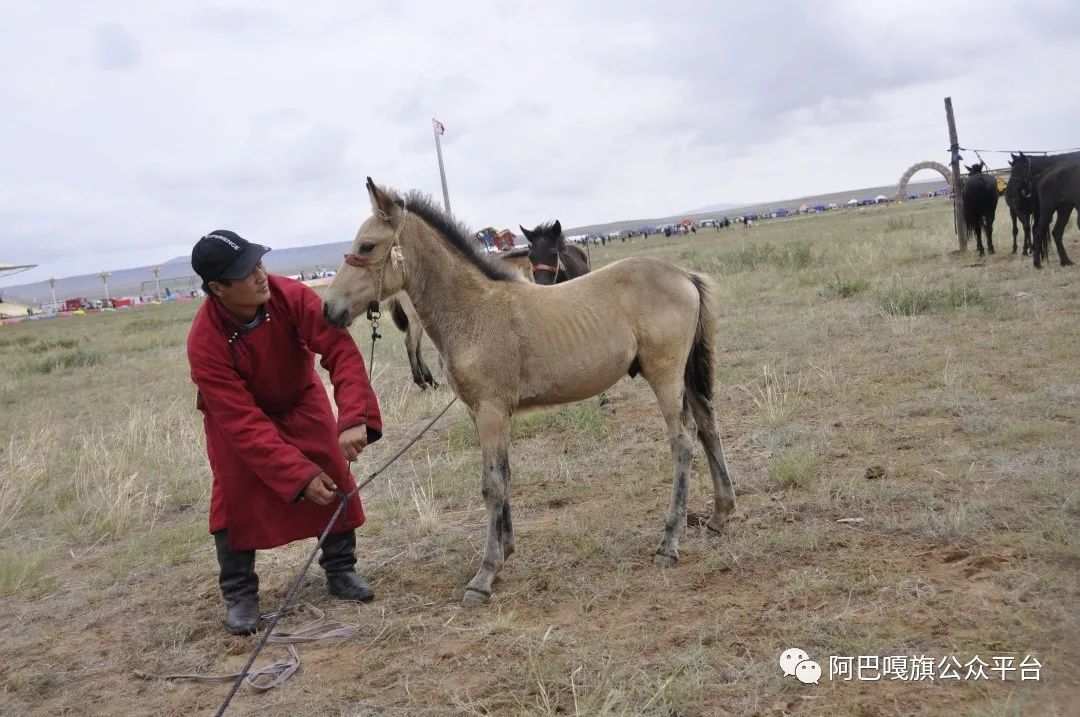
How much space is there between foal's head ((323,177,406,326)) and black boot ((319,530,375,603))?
4.39 ft

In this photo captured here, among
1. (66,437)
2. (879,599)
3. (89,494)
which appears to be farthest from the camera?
Result: (66,437)

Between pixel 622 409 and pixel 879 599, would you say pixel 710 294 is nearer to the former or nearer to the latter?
pixel 879 599

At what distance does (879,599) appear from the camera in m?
3.53

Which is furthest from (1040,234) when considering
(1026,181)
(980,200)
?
(980,200)

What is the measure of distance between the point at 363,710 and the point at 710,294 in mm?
3141

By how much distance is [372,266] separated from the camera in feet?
14.4

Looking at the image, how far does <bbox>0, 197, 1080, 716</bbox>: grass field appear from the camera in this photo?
10.4ft

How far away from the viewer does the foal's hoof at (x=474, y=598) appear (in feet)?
13.9

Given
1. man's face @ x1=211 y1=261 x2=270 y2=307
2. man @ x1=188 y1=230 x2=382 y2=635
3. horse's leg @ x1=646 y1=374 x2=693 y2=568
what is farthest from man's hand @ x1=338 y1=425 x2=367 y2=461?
horse's leg @ x1=646 y1=374 x2=693 y2=568

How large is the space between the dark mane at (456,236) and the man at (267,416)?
85 cm

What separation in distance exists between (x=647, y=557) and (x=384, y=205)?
2550 mm

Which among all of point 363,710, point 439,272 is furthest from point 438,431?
point 363,710

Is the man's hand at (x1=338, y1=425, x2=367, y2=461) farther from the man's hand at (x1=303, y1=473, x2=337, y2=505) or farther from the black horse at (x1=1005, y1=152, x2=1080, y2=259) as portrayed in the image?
the black horse at (x1=1005, y1=152, x2=1080, y2=259)

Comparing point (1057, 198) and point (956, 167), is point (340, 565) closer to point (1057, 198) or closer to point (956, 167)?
point (1057, 198)
